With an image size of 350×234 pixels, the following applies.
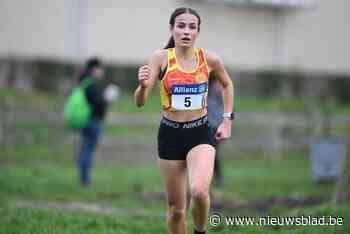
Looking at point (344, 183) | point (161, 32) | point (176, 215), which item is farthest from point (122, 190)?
point (161, 32)

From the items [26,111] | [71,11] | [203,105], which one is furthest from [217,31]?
[203,105]

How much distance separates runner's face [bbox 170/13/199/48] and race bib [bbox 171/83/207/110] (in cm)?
38

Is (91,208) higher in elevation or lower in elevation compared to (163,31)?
lower

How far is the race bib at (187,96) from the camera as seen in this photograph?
6.86m

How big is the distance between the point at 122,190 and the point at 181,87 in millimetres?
7021

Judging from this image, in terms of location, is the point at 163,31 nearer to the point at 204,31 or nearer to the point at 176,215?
the point at 204,31

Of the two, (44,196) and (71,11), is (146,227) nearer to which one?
(44,196)

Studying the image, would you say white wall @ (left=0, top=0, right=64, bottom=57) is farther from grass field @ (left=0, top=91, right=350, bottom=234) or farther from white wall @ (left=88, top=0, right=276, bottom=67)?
grass field @ (left=0, top=91, right=350, bottom=234)

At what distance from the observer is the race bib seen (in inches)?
270

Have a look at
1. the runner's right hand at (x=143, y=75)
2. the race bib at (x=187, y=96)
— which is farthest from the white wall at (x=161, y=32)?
the runner's right hand at (x=143, y=75)

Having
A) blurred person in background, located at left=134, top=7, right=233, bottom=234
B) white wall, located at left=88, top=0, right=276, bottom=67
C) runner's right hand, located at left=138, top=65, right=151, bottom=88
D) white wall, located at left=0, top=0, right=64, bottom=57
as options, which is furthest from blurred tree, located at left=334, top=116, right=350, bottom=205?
white wall, located at left=0, top=0, right=64, bottom=57

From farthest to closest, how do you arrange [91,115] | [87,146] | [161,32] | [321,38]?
1. [321,38]
2. [161,32]
3. [87,146]
4. [91,115]

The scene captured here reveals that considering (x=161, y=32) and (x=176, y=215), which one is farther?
(x=161, y=32)

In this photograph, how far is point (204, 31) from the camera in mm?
25016
